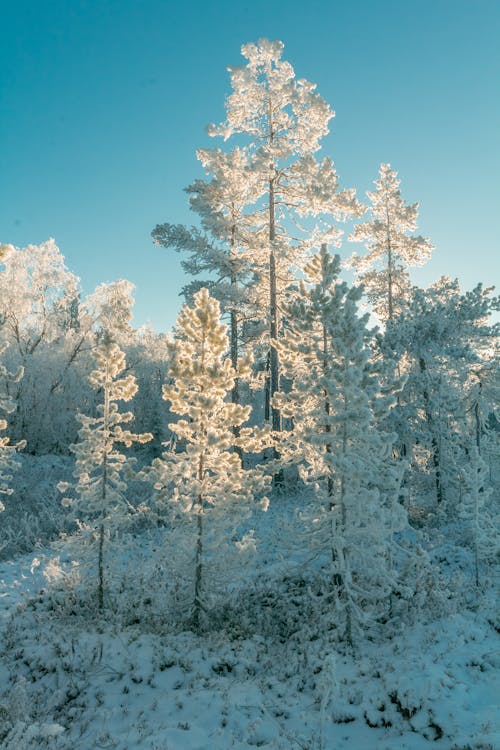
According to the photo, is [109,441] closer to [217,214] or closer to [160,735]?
[160,735]

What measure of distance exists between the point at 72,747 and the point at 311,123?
62.3 ft

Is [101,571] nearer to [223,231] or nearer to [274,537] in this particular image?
[274,537]

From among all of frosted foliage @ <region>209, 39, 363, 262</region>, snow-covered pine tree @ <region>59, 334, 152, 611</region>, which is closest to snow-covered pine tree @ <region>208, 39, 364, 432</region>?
frosted foliage @ <region>209, 39, 363, 262</region>

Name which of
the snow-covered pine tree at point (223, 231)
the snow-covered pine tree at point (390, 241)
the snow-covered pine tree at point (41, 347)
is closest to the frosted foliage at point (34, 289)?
the snow-covered pine tree at point (41, 347)

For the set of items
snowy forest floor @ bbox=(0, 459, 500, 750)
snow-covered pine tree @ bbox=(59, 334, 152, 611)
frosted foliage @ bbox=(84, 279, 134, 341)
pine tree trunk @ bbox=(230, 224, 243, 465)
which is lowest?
snowy forest floor @ bbox=(0, 459, 500, 750)

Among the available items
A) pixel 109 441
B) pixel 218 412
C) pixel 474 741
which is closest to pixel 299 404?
pixel 218 412

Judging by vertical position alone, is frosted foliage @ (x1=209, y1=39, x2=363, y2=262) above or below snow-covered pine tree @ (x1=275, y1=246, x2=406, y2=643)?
above

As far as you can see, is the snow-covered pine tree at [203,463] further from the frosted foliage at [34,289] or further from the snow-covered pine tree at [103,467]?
the frosted foliage at [34,289]

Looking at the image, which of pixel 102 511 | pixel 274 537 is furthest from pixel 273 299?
pixel 102 511

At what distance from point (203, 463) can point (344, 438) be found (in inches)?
113

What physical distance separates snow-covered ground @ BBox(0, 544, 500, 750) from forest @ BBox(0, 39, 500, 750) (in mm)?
38

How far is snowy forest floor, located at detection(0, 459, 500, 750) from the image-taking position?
5672 millimetres

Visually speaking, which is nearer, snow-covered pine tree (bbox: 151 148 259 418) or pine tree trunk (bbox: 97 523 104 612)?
pine tree trunk (bbox: 97 523 104 612)

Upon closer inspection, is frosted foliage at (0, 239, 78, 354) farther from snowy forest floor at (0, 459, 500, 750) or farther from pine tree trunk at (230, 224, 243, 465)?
snowy forest floor at (0, 459, 500, 750)
